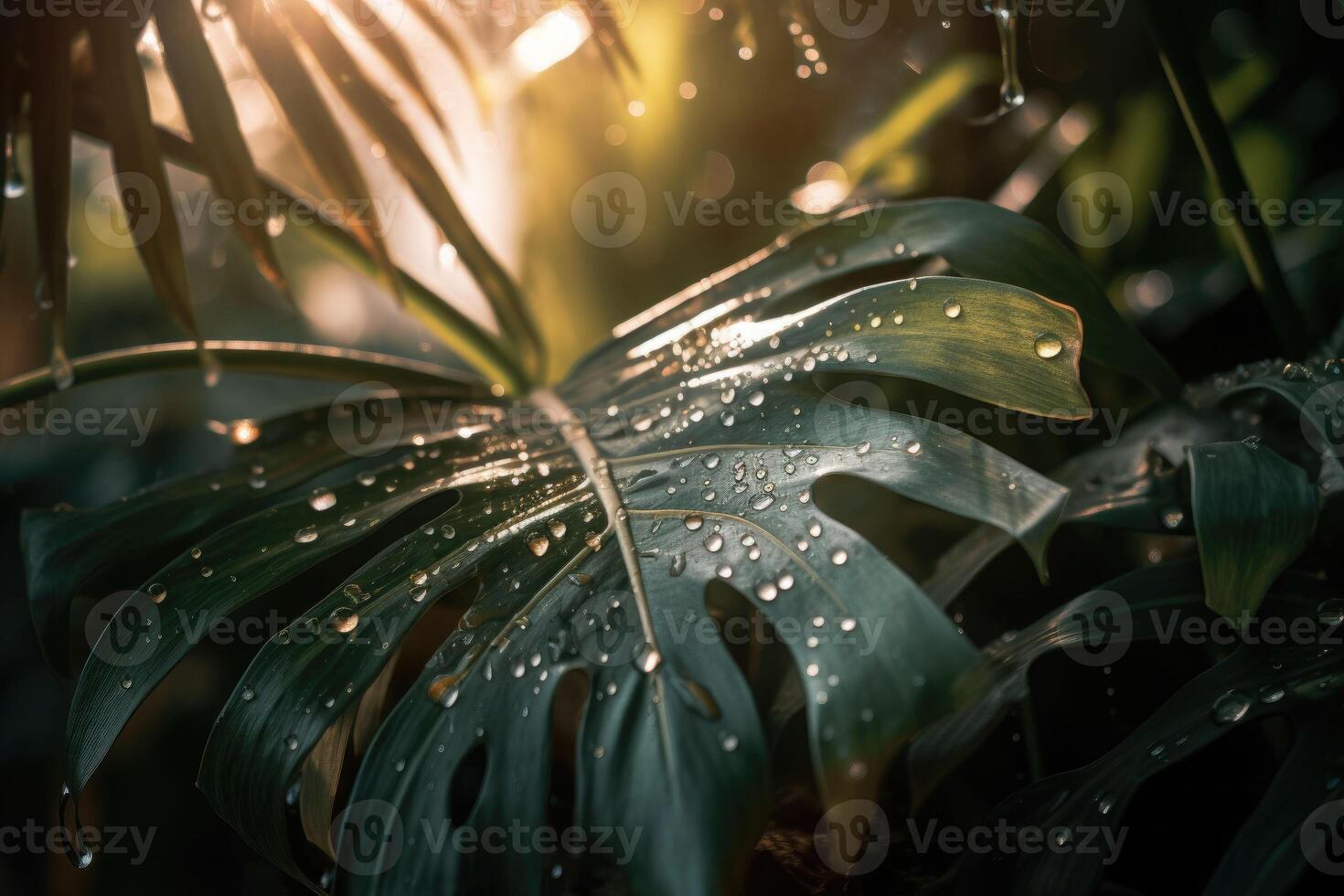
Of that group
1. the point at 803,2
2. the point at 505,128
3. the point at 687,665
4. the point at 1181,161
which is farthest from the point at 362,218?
the point at 1181,161

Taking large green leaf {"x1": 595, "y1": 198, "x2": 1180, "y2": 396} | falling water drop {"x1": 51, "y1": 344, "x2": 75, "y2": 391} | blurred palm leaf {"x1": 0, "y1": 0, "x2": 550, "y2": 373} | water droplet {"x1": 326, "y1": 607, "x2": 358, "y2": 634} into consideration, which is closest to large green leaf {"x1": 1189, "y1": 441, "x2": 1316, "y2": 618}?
large green leaf {"x1": 595, "y1": 198, "x2": 1180, "y2": 396}

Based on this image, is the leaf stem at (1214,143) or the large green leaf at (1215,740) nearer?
the large green leaf at (1215,740)

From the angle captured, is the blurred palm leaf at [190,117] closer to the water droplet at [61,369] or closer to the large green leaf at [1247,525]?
the water droplet at [61,369]

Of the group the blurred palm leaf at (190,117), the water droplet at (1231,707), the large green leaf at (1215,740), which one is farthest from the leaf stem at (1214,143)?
the blurred palm leaf at (190,117)

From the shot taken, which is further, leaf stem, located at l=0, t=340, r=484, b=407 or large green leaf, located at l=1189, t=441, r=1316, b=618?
leaf stem, located at l=0, t=340, r=484, b=407

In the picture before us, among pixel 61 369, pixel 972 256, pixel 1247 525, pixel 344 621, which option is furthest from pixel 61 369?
pixel 1247 525

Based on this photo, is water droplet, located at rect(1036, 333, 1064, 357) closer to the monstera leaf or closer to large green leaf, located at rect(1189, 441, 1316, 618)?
the monstera leaf

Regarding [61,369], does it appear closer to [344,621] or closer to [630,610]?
[344,621]
